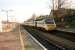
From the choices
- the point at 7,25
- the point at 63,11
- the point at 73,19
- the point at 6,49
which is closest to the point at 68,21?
the point at 73,19

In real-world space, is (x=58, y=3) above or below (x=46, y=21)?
above

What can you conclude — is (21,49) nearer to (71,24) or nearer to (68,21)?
(71,24)

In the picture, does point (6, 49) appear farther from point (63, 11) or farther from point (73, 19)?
point (63, 11)

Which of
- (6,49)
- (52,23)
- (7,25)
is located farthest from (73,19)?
(7,25)

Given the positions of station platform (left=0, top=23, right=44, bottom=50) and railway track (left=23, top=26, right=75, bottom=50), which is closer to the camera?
railway track (left=23, top=26, right=75, bottom=50)

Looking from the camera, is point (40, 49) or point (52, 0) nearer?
point (40, 49)

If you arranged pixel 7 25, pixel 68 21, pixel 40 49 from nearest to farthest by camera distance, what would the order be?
pixel 40 49
pixel 68 21
pixel 7 25

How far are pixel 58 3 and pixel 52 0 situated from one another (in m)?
2.29

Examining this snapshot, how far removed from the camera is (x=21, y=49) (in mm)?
15109

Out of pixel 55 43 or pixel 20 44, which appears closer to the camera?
pixel 20 44

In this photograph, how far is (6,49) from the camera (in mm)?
15922

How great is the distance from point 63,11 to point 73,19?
32265mm

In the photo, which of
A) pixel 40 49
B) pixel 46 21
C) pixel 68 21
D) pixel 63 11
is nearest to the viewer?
pixel 40 49

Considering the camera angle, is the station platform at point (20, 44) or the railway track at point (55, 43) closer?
the railway track at point (55, 43)
